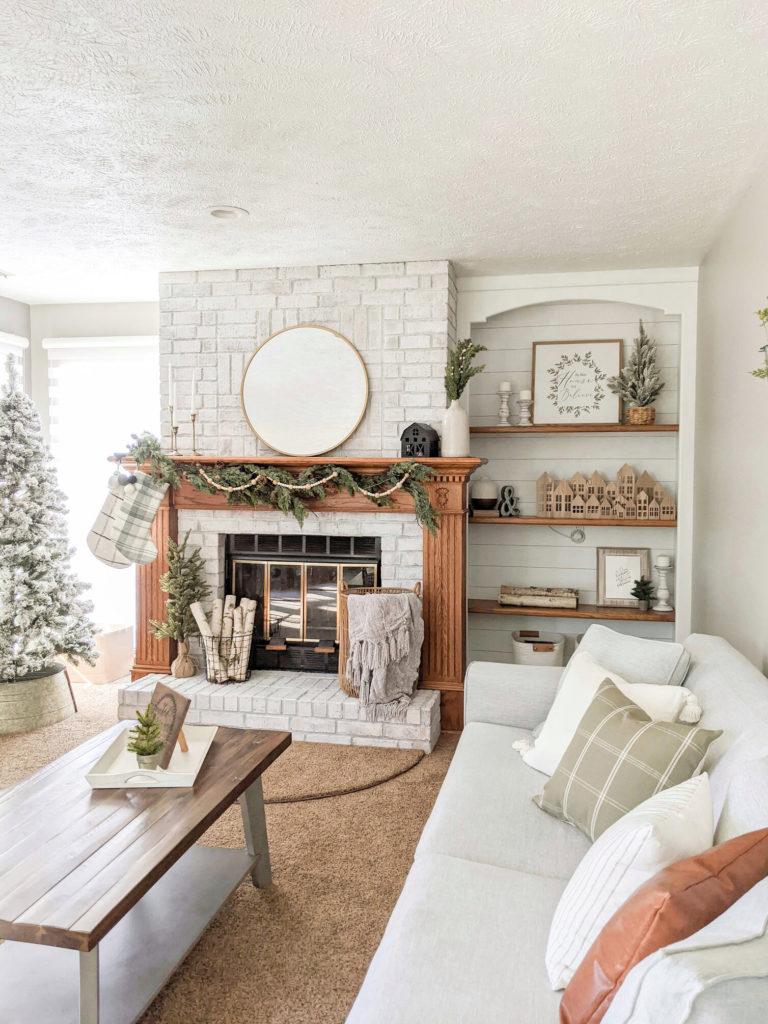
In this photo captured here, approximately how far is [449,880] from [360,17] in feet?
6.69

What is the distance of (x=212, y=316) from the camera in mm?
4348

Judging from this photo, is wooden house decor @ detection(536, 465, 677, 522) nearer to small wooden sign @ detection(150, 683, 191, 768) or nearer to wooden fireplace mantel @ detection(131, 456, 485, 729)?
wooden fireplace mantel @ detection(131, 456, 485, 729)

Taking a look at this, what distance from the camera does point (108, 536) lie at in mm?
3531

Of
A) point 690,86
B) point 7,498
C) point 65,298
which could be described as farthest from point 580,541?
point 65,298

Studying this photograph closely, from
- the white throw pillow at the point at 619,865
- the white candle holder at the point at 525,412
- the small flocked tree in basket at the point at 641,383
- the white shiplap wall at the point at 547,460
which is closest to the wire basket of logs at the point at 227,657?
the white shiplap wall at the point at 547,460

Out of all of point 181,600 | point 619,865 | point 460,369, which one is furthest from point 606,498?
point 619,865

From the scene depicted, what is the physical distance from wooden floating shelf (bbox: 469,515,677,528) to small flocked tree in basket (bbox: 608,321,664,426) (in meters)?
0.55

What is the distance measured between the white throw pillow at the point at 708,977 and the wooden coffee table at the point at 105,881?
110cm

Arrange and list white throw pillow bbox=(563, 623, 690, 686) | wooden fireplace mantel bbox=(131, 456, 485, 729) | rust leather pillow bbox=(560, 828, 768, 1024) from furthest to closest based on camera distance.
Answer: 1. wooden fireplace mantel bbox=(131, 456, 485, 729)
2. white throw pillow bbox=(563, 623, 690, 686)
3. rust leather pillow bbox=(560, 828, 768, 1024)

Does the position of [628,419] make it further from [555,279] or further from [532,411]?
[555,279]

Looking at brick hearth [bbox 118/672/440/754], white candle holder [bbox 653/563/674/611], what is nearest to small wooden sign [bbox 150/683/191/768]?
brick hearth [bbox 118/672/440/754]

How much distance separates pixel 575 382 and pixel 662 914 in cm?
368

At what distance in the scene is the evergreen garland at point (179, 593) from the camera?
166 inches

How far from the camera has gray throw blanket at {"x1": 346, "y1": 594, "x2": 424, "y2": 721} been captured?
3.70 metres
